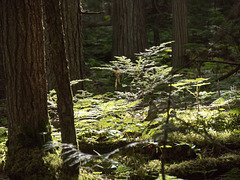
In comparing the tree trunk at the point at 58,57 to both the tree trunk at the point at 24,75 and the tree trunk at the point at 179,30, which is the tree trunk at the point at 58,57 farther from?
the tree trunk at the point at 179,30

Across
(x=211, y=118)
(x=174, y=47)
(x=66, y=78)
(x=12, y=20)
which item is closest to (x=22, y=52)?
(x=12, y=20)

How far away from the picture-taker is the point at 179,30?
10227 millimetres

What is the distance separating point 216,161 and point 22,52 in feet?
7.59

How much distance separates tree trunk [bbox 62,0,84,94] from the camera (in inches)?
207

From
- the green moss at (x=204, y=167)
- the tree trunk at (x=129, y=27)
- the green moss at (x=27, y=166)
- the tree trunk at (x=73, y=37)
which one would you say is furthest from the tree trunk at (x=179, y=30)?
the green moss at (x=27, y=166)

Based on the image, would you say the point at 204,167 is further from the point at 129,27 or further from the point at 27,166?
the point at 129,27

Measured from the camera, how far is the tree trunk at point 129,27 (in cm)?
907

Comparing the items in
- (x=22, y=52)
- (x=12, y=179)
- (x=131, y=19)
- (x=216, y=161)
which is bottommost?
(x=12, y=179)

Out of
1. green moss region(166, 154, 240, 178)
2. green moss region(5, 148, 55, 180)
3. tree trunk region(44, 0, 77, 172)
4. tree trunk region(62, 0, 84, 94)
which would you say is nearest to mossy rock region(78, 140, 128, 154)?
green moss region(5, 148, 55, 180)

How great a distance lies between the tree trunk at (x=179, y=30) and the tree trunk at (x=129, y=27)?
166cm

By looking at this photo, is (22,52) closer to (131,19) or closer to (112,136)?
(112,136)

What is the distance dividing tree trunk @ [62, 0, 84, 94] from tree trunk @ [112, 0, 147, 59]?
382 cm

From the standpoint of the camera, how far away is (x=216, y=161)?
7.93ft

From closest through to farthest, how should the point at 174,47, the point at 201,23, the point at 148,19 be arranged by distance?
1. the point at 174,47
2. the point at 148,19
3. the point at 201,23
